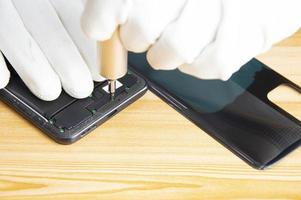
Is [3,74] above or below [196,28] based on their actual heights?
below

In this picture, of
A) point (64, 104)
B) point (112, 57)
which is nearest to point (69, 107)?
point (64, 104)

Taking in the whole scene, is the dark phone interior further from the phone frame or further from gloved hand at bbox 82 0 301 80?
gloved hand at bbox 82 0 301 80

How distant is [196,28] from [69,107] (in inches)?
7.3

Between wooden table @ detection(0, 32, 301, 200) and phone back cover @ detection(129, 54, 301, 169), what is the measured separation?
0.04ft

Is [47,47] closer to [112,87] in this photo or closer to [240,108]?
[112,87]

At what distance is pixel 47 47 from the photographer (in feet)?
2.10

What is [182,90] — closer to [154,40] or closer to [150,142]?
[150,142]

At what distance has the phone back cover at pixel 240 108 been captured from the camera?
62 centimetres

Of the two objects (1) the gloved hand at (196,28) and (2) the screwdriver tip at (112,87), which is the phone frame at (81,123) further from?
(1) the gloved hand at (196,28)

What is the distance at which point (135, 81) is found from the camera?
667 mm

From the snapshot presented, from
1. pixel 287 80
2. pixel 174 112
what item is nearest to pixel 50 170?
pixel 174 112

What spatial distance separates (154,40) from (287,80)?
0.25 metres

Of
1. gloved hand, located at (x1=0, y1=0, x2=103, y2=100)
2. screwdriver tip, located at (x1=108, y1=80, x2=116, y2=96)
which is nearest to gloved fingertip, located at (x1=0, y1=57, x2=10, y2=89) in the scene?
gloved hand, located at (x1=0, y1=0, x2=103, y2=100)

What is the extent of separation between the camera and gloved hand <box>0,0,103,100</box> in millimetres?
626
